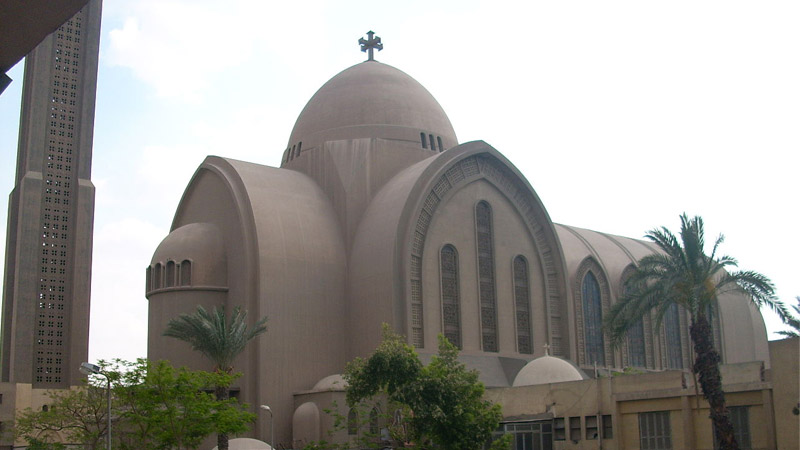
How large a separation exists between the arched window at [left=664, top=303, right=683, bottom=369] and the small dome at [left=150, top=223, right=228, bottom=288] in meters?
25.0

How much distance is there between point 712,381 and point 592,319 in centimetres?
2466

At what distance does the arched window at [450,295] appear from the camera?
3962 centimetres

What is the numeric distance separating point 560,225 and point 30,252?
93.1ft

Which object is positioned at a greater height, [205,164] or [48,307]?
[205,164]

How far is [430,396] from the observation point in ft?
85.1

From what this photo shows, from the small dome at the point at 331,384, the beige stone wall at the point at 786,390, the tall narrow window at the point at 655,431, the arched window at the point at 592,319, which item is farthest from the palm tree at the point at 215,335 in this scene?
the arched window at the point at 592,319

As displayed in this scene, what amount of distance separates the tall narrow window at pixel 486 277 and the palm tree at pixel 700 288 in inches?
638

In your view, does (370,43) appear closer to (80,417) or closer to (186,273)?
(186,273)

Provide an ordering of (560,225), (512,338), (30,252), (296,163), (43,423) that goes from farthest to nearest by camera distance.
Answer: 1. (560,225)
2. (30,252)
3. (296,163)
4. (512,338)
5. (43,423)

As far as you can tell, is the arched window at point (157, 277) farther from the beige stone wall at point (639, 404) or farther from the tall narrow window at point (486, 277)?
the beige stone wall at point (639, 404)

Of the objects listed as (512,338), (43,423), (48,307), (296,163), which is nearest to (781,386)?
(512,338)

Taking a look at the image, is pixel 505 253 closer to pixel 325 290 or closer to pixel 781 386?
pixel 325 290

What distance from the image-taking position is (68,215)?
50000 mm

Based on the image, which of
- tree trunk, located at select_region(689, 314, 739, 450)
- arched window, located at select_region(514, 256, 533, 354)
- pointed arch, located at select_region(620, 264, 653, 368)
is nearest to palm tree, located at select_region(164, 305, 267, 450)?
arched window, located at select_region(514, 256, 533, 354)
